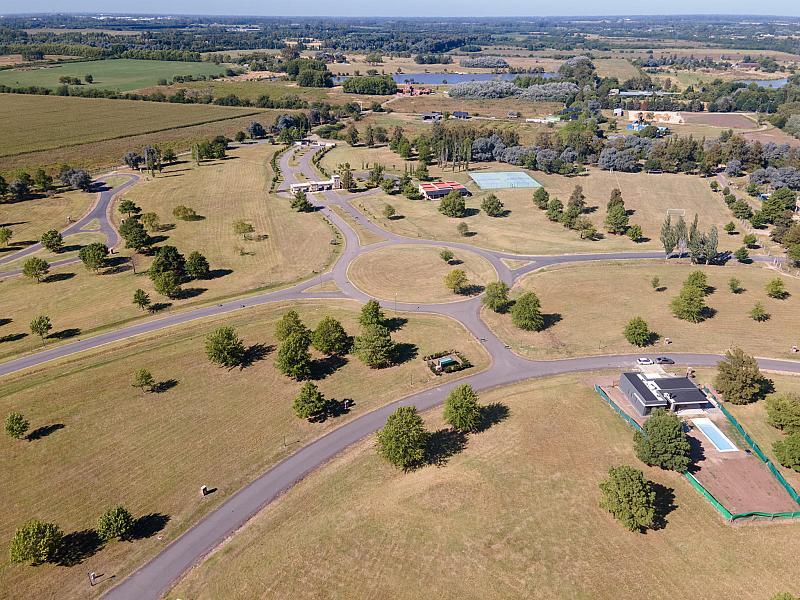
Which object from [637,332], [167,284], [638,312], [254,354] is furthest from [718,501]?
[167,284]

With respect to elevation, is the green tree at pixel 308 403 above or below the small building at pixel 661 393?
above

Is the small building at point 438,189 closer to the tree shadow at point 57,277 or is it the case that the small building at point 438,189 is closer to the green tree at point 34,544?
the tree shadow at point 57,277

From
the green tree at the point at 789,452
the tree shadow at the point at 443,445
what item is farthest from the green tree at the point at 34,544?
the green tree at the point at 789,452

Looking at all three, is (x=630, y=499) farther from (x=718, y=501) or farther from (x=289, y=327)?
(x=289, y=327)

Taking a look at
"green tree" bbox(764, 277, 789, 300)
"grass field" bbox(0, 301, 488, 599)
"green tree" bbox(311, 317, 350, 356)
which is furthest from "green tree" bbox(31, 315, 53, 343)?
"green tree" bbox(764, 277, 789, 300)

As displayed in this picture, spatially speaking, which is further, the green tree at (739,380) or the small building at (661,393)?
the green tree at (739,380)

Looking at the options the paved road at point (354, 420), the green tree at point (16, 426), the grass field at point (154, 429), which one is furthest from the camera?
the green tree at point (16, 426)

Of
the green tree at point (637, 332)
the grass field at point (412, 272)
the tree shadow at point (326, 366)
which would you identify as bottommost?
the tree shadow at point (326, 366)

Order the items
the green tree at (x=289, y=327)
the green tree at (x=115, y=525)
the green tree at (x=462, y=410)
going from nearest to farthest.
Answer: the green tree at (x=115, y=525), the green tree at (x=462, y=410), the green tree at (x=289, y=327)
